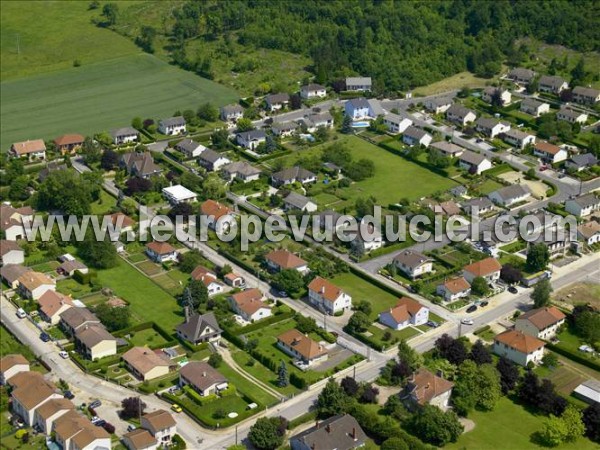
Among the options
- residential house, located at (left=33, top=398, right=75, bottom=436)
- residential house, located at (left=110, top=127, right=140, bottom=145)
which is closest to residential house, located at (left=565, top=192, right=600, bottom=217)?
residential house, located at (left=110, top=127, right=140, bottom=145)

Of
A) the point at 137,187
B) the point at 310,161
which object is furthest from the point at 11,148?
the point at 310,161

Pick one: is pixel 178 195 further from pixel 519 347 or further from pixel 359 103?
pixel 519 347

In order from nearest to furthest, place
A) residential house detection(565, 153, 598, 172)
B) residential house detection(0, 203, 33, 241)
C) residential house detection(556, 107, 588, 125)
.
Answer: residential house detection(0, 203, 33, 241), residential house detection(565, 153, 598, 172), residential house detection(556, 107, 588, 125)

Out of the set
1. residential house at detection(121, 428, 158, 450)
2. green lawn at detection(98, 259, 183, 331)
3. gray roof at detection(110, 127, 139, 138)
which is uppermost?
residential house at detection(121, 428, 158, 450)

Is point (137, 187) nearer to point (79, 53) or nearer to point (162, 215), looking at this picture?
point (162, 215)

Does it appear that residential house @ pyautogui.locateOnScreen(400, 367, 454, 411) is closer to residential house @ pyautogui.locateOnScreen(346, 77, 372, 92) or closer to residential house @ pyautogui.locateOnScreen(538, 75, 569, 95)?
residential house @ pyautogui.locateOnScreen(346, 77, 372, 92)

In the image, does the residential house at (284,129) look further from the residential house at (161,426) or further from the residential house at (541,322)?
the residential house at (161,426)

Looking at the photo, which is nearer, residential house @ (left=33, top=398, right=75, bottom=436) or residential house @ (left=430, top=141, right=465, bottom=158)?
residential house @ (left=33, top=398, right=75, bottom=436)
